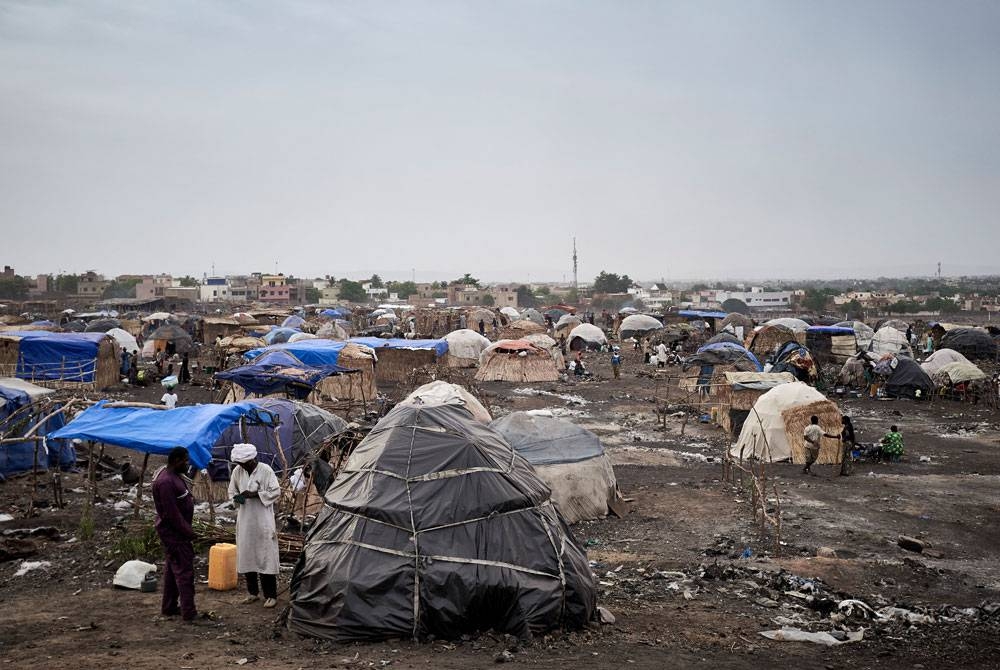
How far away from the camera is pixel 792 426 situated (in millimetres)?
15906

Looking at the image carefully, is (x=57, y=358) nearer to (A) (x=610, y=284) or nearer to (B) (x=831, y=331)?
(B) (x=831, y=331)

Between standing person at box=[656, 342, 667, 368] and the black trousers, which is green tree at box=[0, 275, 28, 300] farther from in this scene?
the black trousers

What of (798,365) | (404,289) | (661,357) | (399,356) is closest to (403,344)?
(399,356)

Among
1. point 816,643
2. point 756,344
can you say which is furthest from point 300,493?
point 756,344

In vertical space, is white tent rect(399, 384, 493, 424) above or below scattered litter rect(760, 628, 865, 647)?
above

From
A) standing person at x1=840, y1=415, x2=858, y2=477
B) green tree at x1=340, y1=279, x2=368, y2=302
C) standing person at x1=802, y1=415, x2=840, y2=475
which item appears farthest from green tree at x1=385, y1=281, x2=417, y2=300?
standing person at x1=802, y1=415, x2=840, y2=475

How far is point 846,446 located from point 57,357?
21.0 meters

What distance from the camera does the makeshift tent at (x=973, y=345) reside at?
3052cm

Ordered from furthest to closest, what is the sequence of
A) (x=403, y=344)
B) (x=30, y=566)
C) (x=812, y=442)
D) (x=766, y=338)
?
(x=766, y=338) → (x=403, y=344) → (x=812, y=442) → (x=30, y=566)

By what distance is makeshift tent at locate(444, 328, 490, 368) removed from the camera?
1281 inches

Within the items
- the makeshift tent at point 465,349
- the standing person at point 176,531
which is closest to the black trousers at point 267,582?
the standing person at point 176,531

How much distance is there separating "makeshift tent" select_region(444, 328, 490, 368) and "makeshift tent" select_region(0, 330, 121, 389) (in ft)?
41.8

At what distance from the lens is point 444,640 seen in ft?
21.5

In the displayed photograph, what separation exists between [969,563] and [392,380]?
68.0ft
